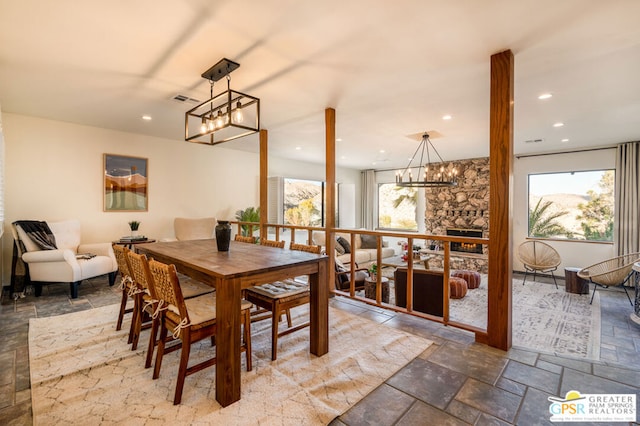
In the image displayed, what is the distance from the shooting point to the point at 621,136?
4.88 m

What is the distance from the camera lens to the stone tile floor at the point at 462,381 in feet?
5.49

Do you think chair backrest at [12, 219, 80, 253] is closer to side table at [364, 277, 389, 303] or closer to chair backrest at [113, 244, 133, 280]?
chair backrest at [113, 244, 133, 280]

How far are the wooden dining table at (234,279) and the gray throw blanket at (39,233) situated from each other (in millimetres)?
2137

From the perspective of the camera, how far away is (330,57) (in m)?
2.50

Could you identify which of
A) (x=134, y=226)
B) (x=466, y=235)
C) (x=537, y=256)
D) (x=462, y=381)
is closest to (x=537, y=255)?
(x=537, y=256)

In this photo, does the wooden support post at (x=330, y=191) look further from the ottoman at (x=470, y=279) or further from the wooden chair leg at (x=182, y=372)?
the ottoman at (x=470, y=279)

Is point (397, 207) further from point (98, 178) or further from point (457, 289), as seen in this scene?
point (98, 178)

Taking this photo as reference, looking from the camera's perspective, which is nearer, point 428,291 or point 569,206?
Result: point 428,291

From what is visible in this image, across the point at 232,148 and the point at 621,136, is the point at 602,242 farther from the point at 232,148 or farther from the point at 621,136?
the point at 232,148

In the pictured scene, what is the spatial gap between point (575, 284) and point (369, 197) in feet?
18.3

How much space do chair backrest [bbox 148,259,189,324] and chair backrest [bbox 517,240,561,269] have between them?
610cm

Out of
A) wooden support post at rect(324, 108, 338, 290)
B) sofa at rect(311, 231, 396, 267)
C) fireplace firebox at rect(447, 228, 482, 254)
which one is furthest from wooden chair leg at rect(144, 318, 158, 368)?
fireplace firebox at rect(447, 228, 482, 254)

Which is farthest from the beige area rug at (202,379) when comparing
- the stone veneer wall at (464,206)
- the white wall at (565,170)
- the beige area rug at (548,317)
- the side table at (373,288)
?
the white wall at (565,170)

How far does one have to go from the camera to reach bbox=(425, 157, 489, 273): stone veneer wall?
694 cm
